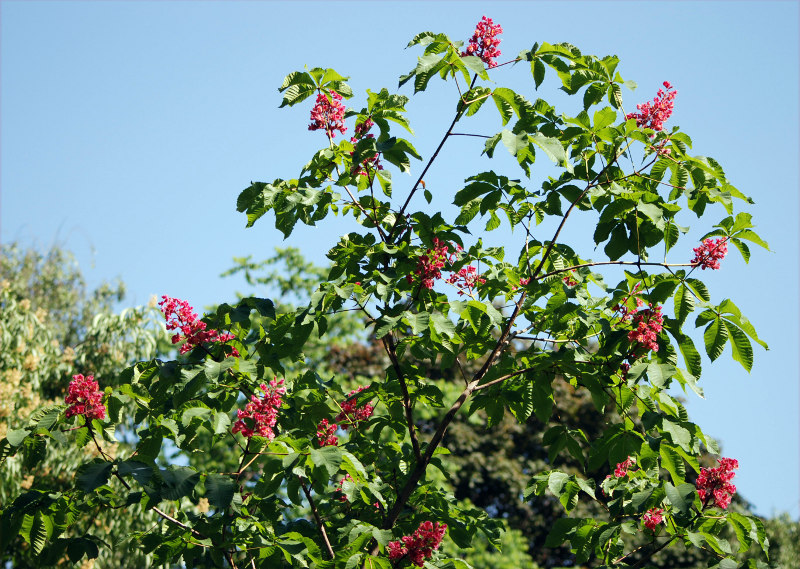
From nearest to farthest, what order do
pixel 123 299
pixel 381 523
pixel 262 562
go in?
pixel 262 562 < pixel 381 523 < pixel 123 299

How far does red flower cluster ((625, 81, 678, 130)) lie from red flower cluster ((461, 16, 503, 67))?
2.31 ft

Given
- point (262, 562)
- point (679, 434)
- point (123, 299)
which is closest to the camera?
point (679, 434)

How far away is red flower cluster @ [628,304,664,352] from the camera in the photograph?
10.6ft

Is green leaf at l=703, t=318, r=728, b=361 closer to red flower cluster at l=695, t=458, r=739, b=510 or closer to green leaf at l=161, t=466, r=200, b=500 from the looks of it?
red flower cluster at l=695, t=458, r=739, b=510

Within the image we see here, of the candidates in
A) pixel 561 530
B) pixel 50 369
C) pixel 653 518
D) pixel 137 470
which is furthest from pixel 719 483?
pixel 50 369

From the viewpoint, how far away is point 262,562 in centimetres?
327

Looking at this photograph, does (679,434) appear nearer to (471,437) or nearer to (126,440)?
(126,440)

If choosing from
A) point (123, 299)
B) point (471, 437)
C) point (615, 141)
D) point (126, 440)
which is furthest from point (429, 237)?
point (471, 437)

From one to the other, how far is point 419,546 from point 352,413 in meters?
0.93

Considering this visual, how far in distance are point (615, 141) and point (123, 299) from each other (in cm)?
1408

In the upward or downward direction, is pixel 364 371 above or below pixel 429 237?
above

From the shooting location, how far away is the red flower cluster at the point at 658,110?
11.6 feet

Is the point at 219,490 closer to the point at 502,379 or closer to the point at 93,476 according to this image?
the point at 93,476

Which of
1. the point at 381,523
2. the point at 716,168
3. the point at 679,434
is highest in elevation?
the point at 716,168
